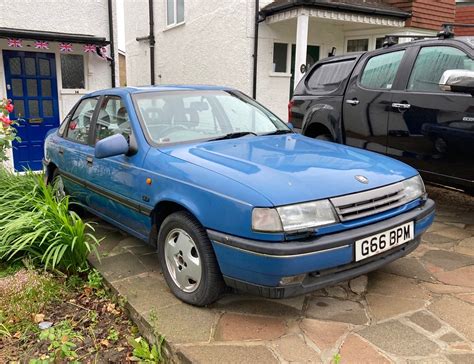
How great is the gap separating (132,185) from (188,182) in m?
0.73

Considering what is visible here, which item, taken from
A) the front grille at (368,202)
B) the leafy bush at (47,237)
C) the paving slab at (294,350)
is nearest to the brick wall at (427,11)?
the front grille at (368,202)

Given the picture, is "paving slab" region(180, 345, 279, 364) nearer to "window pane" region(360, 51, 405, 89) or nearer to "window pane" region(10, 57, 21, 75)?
"window pane" region(360, 51, 405, 89)

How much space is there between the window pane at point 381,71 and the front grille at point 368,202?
2.35m

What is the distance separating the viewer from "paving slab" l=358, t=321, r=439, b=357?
2.47m

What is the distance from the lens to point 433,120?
4.29 metres

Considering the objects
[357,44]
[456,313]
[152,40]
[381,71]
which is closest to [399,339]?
[456,313]

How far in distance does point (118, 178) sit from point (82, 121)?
1317 millimetres

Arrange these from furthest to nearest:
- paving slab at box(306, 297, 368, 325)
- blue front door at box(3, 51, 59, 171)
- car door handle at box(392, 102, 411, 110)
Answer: blue front door at box(3, 51, 59, 171) < car door handle at box(392, 102, 411, 110) < paving slab at box(306, 297, 368, 325)

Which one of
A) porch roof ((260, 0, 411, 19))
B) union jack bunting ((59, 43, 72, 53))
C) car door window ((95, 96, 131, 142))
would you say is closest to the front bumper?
car door window ((95, 96, 131, 142))

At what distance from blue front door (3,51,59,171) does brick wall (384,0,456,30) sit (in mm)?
8032

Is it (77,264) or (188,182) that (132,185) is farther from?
(77,264)

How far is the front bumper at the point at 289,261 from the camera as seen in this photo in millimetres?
2395

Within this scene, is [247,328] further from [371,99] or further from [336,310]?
[371,99]

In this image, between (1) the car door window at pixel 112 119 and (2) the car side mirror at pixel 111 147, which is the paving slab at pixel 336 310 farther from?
(1) the car door window at pixel 112 119
